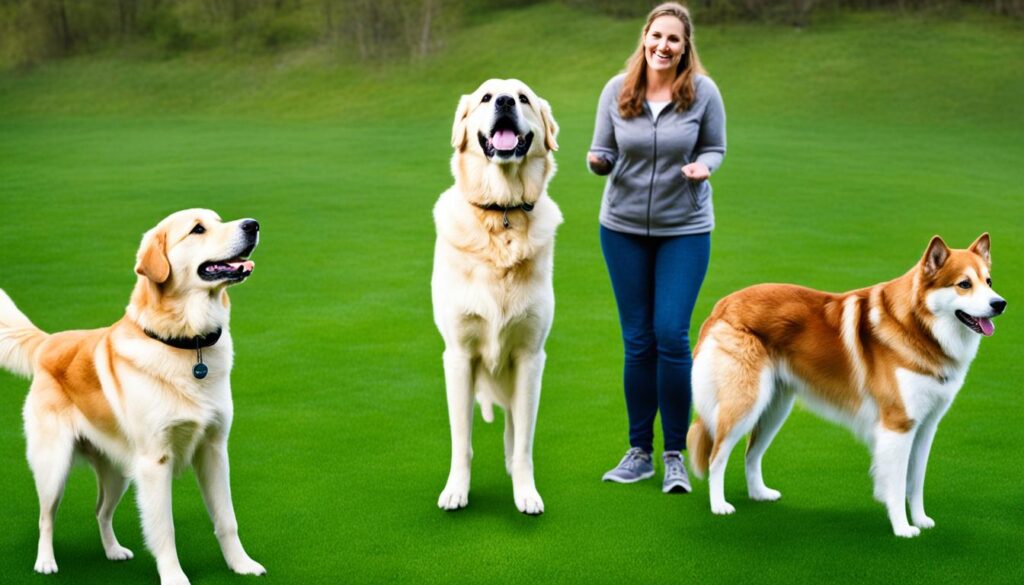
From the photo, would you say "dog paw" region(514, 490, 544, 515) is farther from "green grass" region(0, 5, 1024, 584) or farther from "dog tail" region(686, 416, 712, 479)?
"dog tail" region(686, 416, 712, 479)

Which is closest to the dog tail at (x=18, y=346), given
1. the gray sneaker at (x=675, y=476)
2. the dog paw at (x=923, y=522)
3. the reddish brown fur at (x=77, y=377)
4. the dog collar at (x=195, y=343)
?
the reddish brown fur at (x=77, y=377)

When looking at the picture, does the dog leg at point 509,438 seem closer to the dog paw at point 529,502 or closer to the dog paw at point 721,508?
the dog paw at point 529,502

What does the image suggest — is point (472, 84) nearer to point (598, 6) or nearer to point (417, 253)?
point (598, 6)

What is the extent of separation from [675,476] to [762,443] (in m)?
0.40

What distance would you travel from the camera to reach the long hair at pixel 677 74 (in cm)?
464

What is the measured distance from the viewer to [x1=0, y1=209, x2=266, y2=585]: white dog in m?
3.61

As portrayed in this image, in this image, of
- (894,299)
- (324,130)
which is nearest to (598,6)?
(324,130)

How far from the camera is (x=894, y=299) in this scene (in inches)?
170

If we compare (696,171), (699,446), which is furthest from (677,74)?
(699,446)

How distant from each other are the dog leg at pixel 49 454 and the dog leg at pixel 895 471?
3000 millimetres

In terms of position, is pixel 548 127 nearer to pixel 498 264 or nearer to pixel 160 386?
pixel 498 264

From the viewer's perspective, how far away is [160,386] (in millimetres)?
3611

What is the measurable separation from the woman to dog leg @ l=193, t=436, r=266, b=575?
174 centimetres

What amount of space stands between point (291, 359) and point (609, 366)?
6.74 ft
